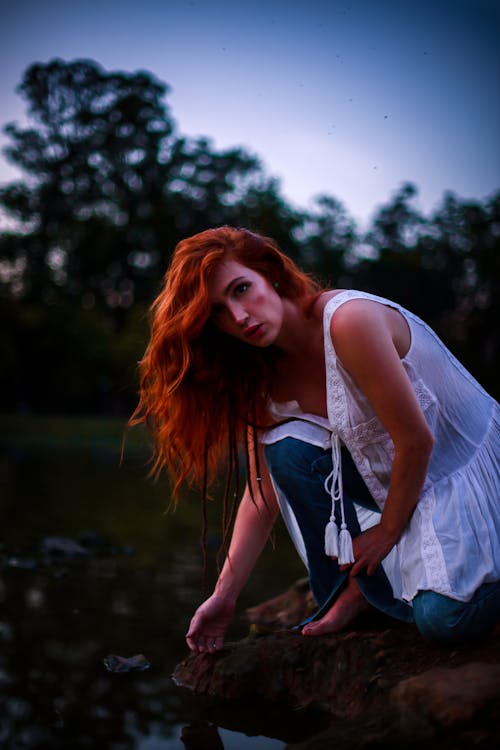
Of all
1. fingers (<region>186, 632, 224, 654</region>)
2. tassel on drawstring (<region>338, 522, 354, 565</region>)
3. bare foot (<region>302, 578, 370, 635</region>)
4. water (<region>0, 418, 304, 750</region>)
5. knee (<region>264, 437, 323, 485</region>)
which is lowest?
water (<region>0, 418, 304, 750</region>)

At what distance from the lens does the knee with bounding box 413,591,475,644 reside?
1915 millimetres

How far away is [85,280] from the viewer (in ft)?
106

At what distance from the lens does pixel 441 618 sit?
1934 millimetres

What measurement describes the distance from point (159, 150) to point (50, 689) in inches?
1283

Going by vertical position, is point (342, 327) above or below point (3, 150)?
below

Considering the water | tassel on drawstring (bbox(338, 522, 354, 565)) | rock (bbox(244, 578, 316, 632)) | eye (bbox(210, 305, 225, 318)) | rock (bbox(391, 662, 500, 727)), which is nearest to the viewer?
rock (bbox(391, 662, 500, 727))

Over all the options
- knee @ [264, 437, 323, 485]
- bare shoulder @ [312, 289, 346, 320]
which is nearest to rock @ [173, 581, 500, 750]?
knee @ [264, 437, 323, 485]

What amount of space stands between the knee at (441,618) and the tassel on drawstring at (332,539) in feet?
0.82

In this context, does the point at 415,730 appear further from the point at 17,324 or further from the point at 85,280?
the point at 85,280

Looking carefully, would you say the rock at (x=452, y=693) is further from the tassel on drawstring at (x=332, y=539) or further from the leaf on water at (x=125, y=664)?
the leaf on water at (x=125, y=664)

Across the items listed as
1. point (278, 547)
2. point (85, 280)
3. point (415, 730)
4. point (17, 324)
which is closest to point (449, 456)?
point (415, 730)

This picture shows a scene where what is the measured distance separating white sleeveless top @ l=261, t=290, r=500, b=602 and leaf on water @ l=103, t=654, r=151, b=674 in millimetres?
608

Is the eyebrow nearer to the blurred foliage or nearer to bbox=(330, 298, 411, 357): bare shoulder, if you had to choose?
bbox=(330, 298, 411, 357): bare shoulder

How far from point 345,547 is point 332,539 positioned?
1.6 inches
